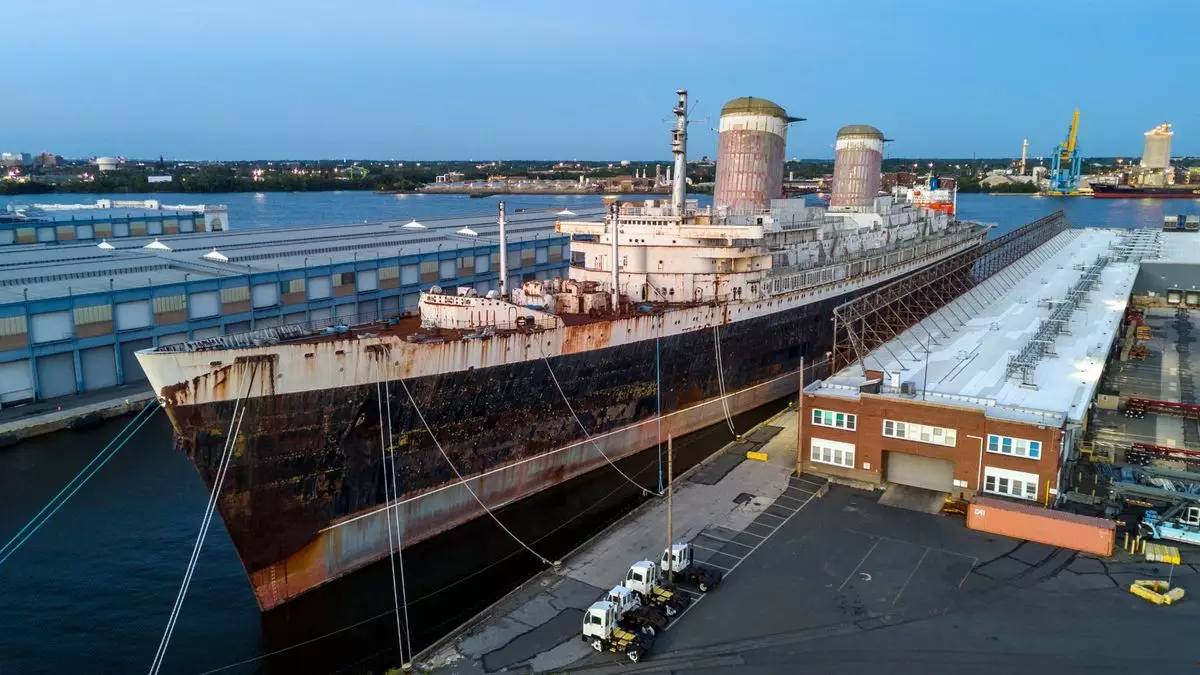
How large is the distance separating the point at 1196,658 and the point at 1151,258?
5277cm

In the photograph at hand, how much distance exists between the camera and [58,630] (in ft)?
58.0

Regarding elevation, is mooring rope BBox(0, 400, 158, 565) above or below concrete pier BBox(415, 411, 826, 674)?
below

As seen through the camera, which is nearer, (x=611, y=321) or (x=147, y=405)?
(x=611, y=321)

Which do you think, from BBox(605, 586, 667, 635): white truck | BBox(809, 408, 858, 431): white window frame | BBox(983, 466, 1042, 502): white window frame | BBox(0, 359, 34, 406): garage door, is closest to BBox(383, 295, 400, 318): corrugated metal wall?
BBox(0, 359, 34, 406): garage door

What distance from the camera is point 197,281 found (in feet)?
124

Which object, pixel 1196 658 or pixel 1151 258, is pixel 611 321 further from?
pixel 1151 258

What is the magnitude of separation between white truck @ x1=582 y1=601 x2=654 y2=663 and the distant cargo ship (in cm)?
21283

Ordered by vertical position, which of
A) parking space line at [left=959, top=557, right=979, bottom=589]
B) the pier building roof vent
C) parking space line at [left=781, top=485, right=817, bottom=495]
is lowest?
parking space line at [left=959, top=557, right=979, bottom=589]

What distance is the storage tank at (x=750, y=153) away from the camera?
120 feet

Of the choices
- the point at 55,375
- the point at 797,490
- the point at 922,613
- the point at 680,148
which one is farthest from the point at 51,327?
the point at 922,613

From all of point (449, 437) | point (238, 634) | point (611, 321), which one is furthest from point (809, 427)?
point (238, 634)

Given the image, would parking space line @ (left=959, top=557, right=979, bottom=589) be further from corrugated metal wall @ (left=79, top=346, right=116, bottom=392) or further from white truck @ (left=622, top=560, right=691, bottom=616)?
corrugated metal wall @ (left=79, top=346, right=116, bottom=392)

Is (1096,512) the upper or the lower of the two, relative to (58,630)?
upper

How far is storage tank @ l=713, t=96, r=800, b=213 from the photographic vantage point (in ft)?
120
